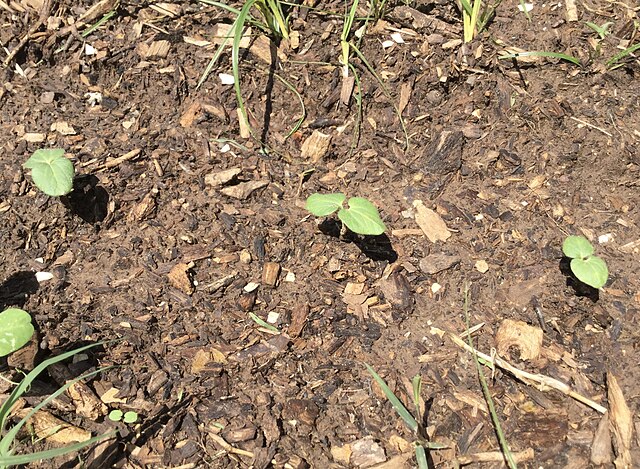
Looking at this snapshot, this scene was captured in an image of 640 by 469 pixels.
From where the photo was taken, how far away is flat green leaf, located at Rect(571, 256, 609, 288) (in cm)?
179

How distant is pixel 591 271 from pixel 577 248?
9cm

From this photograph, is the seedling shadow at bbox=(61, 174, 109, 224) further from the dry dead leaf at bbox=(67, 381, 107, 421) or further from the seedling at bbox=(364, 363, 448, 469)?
the seedling at bbox=(364, 363, 448, 469)

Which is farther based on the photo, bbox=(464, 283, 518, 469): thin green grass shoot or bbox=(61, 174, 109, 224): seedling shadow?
bbox=(61, 174, 109, 224): seedling shadow

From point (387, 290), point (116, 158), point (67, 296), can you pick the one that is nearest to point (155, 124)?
point (116, 158)

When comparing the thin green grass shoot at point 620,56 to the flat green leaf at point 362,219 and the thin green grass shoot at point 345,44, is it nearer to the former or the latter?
the thin green grass shoot at point 345,44

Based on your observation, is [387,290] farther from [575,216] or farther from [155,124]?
[155,124]

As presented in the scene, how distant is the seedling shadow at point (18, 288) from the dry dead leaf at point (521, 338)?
152cm

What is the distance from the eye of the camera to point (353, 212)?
1.87 m

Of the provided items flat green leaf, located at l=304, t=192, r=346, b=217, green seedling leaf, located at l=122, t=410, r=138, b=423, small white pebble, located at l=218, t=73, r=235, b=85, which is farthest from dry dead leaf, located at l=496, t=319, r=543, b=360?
small white pebble, located at l=218, t=73, r=235, b=85

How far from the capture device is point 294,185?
2.17 meters

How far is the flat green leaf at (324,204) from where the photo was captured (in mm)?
1872

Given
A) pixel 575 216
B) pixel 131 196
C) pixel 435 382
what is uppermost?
pixel 131 196

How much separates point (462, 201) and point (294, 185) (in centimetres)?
62

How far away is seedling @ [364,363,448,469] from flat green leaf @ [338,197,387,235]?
1.36 ft
